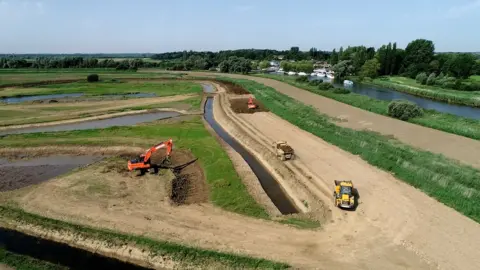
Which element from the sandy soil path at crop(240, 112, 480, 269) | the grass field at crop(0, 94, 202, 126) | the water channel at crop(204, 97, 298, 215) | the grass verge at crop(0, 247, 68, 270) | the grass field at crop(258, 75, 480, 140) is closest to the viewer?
the grass verge at crop(0, 247, 68, 270)

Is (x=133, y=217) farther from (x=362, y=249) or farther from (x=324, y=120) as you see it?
(x=324, y=120)

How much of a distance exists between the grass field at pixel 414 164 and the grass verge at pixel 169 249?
14143 mm

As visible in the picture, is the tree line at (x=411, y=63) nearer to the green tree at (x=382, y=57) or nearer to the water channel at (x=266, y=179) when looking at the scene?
the green tree at (x=382, y=57)

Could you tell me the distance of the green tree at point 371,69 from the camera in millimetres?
119750

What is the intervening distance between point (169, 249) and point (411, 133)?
34569 millimetres

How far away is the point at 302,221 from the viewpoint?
2153cm

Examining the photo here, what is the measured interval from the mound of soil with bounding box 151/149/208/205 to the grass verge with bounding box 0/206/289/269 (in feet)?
17.9

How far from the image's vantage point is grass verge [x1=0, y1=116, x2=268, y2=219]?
24.5 meters

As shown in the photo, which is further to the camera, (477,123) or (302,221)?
(477,123)

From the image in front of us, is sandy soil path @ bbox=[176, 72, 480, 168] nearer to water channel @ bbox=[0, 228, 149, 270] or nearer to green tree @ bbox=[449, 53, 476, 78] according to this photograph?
water channel @ bbox=[0, 228, 149, 270]

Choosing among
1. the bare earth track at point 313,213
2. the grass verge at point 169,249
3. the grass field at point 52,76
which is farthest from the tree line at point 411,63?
the grass verge at point 169,249

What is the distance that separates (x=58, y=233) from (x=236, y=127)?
1153 inches

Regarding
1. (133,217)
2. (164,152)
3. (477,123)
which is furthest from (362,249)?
(477,123)

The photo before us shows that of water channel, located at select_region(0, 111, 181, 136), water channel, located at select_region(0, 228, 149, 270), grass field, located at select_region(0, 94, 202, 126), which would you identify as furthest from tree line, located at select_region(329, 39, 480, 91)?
water channel, located at select_region(0, 228, 149, 270)
